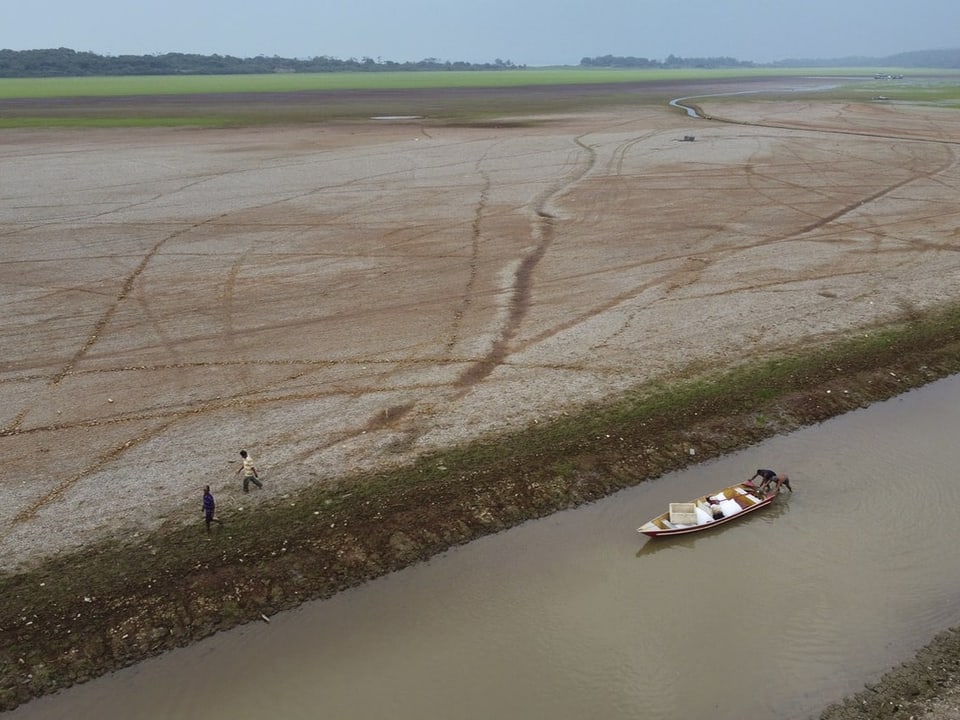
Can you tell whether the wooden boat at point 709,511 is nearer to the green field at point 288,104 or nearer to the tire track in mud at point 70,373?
the tire track in mud at point 70,373

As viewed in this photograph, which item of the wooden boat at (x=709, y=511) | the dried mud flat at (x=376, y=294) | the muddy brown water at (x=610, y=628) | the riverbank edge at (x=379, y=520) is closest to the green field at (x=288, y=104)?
the dried mud flat at (x=376, y=294)

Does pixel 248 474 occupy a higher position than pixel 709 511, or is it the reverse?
pixel 248 474

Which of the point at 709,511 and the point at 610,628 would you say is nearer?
the point at 610,628

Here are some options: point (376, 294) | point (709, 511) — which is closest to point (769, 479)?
point (709, 511)

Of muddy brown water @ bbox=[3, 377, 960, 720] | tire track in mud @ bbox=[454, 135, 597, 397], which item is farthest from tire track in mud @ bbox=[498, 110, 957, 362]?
muddy brown water @ bbox=[3, 377, 960, 720]

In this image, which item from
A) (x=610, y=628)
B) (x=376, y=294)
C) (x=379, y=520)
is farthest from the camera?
(x=376, y=294)

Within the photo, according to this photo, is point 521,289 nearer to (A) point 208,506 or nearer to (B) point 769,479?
(B) point 769,479

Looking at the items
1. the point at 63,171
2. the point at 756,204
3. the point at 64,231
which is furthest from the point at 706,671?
the point at 63,171
